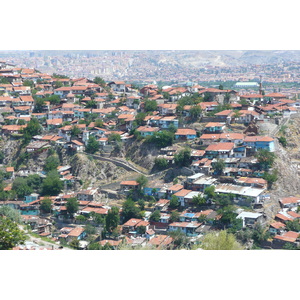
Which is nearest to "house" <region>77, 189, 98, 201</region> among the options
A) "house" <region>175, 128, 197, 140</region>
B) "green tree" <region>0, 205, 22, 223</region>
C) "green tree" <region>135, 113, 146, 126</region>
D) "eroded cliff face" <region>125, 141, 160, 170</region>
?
"eroded cliff face" <region>125, 141, 160, 170</region>

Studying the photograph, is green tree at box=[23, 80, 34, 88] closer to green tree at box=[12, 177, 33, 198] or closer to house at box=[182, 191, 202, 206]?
green tree at box=[12, 177, 33, 198]

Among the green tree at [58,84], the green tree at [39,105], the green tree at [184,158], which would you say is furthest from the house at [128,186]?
the green tree at [58,84]

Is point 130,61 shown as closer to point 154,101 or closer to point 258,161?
point 154,101

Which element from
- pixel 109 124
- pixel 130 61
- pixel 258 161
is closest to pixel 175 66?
pixel 130 61

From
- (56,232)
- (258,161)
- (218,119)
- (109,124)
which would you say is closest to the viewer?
(56,232)

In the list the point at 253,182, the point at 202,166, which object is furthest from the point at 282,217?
the point at 202,166
